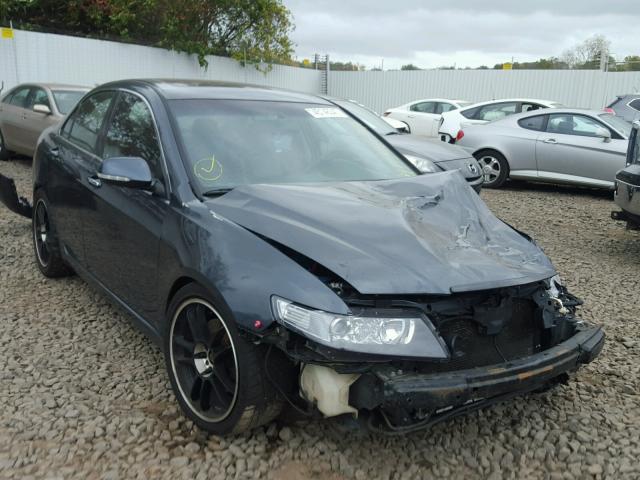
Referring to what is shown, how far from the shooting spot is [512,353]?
2.63 m

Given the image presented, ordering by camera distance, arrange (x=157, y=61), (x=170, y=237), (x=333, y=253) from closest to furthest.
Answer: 1. (x=333, y=253)
2. (x=170, y=237)
3. (x=157, y=61)

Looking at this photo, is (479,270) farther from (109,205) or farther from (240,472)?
(109,205)

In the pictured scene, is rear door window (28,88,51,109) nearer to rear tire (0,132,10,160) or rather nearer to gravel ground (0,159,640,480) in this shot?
rear tire (0,132,10,160)

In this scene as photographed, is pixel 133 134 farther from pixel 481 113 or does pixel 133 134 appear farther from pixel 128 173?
pixel 481 113

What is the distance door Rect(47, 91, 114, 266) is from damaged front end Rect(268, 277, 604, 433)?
7.05 ft

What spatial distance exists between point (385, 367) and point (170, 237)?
125cm

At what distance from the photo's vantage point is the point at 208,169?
309 cm

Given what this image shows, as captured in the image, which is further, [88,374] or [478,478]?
[88,374]

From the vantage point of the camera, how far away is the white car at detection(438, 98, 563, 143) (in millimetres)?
11625

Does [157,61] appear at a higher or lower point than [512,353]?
higher

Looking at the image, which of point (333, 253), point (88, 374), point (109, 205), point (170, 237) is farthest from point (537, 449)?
point (109, 205)

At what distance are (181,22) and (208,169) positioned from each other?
17966 millimetres

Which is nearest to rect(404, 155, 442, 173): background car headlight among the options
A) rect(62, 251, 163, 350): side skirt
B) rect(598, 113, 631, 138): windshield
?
rect(598, 113, 631, 138): windshield

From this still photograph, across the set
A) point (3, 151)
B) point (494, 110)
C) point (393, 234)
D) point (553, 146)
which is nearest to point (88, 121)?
point (393, 234)
